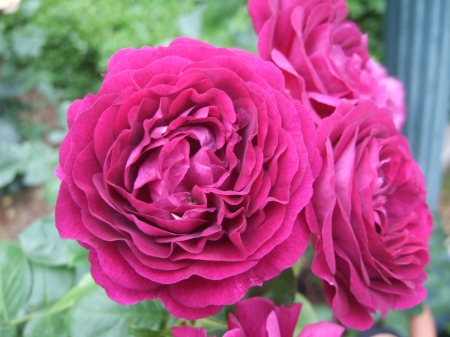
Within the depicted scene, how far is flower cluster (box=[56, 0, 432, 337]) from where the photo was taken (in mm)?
370

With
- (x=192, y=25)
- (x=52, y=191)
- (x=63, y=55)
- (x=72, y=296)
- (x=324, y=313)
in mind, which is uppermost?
(x=63, y=55)

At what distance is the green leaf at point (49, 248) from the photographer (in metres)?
0.59

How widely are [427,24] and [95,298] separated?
897 millimetres

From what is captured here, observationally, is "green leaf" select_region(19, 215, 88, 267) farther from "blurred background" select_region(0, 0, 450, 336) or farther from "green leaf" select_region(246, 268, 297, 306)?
"blurred background" select_region(0, 0, 450, 336)

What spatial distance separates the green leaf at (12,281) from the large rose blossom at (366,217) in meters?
0.42

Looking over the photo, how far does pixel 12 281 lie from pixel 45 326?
8cm

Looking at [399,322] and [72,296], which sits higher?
[72,296]

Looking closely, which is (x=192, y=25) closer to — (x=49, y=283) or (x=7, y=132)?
(x=49, y=283)

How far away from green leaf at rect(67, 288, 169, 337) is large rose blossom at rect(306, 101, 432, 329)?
237 mm

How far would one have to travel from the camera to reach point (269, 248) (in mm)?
363

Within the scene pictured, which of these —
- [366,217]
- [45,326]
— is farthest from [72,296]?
[366,217]

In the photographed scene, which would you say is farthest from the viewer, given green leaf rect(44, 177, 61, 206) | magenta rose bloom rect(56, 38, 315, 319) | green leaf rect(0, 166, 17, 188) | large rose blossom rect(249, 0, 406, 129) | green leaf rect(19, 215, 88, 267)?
green leaf rect(0, 166, 17, 188)

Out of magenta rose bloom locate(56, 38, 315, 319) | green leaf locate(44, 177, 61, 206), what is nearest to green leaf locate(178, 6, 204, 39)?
green leaf locate(44, 177, 61, 206)

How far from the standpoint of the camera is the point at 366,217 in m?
0.42
